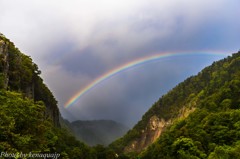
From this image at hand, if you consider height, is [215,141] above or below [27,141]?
above

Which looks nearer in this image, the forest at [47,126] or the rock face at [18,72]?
the forest at [47,126]

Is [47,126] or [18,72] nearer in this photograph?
[47,126]

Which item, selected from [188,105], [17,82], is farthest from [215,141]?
[188,105]

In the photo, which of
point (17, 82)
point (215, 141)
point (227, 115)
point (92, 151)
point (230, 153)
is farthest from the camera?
point (92, 151)

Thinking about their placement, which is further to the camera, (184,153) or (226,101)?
(226,101)

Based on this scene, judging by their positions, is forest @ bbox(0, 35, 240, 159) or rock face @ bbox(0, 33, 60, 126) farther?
rock face @ bbox(0, 33, 60, 126)

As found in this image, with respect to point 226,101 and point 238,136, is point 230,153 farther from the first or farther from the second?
point 226,101

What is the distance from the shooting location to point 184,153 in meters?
69.7

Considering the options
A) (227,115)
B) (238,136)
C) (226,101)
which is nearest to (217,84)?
(226,101)

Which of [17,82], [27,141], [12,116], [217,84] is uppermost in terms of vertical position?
[217,84]

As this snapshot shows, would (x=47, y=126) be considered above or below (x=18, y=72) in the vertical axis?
below

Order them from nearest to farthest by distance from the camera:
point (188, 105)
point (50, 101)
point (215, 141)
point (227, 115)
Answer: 1. point (215, 141)
2. point (227, 115)
3. point (50, 101)
4. point (188, 105)

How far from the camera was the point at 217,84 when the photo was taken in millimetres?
161625

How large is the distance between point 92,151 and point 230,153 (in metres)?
58.2
